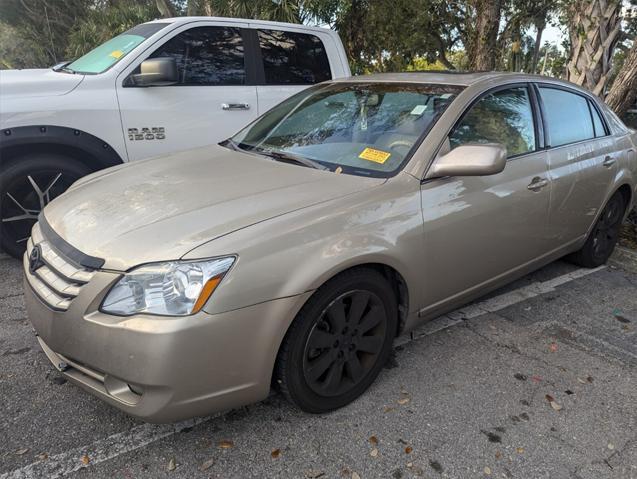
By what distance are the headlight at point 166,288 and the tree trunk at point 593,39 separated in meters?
6.03

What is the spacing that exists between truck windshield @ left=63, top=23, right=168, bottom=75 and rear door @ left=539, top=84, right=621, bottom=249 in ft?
10.8

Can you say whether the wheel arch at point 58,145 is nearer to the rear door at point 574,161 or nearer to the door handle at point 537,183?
the door handle at point 537,183

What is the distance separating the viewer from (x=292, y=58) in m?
5.15

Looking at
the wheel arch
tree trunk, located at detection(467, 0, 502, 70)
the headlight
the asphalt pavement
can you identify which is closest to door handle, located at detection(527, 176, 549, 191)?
the asphalt pavement

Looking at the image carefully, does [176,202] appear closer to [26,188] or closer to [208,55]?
[26,188]

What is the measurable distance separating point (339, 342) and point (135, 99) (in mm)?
2914

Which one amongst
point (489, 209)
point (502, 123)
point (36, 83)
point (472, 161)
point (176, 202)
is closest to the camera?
point (176, 202)

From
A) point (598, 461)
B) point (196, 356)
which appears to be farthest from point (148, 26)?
point (598, 461)

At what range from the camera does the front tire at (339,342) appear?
7.34ft

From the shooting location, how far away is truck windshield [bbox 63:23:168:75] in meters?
4.30

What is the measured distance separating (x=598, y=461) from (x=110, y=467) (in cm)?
213

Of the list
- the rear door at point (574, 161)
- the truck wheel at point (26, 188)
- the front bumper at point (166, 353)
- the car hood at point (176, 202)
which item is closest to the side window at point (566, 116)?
the rear door at point (574, 161)

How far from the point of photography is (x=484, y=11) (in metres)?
7.80

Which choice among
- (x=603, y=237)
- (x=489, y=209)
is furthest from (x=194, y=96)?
(x=603, y=237)
